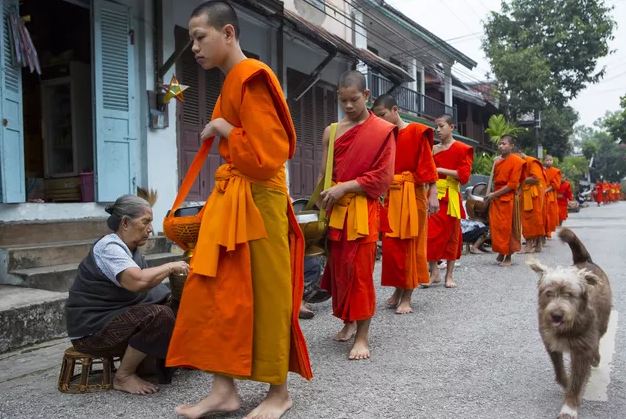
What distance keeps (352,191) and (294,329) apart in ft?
4.42

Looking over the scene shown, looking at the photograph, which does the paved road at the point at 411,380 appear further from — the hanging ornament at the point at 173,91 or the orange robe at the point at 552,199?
the orange robe at the point at 552,199

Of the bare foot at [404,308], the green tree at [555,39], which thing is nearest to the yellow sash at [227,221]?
the bare foot at [404,308]

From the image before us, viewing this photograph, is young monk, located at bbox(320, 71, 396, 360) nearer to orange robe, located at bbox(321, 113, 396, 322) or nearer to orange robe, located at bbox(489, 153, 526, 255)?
orange robe, located at bbox(321, 113, 396, 322)

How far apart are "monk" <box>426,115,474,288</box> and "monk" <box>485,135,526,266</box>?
1835mm

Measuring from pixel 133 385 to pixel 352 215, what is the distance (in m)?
1.69

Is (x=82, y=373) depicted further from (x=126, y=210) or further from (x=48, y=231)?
(x=48, y=231)

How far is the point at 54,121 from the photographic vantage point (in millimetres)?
8688

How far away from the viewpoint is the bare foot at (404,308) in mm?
5398

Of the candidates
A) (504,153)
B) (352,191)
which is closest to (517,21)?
(504,153)

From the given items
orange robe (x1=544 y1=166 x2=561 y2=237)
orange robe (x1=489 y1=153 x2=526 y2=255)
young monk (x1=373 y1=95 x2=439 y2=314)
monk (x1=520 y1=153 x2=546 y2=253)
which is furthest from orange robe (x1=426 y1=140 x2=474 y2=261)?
orange robe (x1=544 y1=166 x2=561 y2=237)

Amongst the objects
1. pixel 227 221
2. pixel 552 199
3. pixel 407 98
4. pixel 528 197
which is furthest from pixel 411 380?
pixel 407 98

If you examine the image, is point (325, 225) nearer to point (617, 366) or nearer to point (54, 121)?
point (617, 366)

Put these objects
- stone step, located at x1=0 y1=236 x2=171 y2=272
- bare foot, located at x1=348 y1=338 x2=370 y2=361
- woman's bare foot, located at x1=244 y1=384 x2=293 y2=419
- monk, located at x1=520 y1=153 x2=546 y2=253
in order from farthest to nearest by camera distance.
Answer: monk, located at x1=520 y1=153 x2=546 y2=253 → stone step, located at x1=0 y1=236 x2=171 y2=272 → bare foot, located at x1=348 y1=338 x2=370 y2=361 → woman's bare foot, located at x1=244 y1=384 x2=293 y2=419

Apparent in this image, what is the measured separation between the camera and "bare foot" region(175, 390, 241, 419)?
277cm
